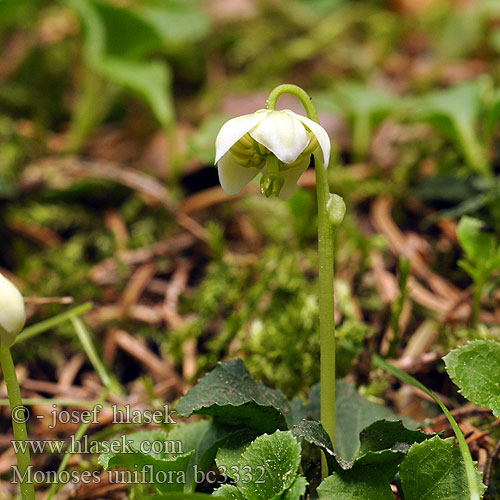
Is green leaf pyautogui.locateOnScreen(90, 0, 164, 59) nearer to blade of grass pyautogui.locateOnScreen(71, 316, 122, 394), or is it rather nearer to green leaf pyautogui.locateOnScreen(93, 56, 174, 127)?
green leaf pyautogui.locateOnScreen(93, 56, 174, 127)

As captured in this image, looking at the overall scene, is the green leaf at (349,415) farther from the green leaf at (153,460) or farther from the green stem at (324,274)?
the green leaf at (153,460)

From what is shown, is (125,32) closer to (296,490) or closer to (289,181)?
(289,181)

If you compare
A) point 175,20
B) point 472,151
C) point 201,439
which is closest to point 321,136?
point 201,439

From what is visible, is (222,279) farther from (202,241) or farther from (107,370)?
(107,370)

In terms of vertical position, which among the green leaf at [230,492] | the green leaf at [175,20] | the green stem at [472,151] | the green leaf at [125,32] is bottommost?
the green leaf at [230,492]

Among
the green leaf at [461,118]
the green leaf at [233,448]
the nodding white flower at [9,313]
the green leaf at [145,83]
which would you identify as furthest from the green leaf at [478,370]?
the green leaf at [145,83]

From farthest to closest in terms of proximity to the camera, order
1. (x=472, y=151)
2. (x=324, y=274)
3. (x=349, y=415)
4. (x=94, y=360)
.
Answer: (x=472, y=151) < (x=94, y=360) < (x=349, y=415) < (x=324, y=274)

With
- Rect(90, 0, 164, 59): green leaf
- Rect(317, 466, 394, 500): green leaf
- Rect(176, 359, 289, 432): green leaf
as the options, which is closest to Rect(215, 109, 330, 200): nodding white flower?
Rect(176, 359, 289, 432): green leaf
